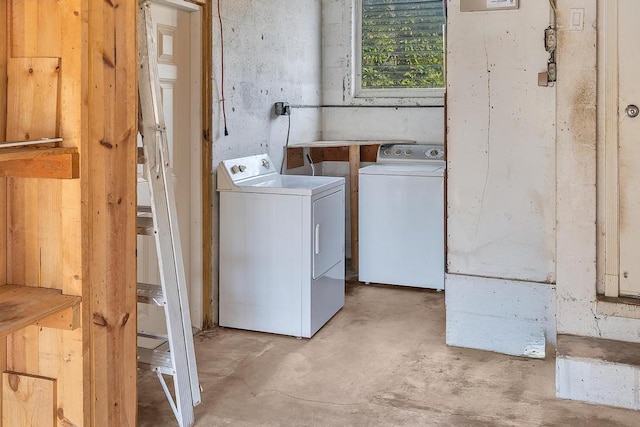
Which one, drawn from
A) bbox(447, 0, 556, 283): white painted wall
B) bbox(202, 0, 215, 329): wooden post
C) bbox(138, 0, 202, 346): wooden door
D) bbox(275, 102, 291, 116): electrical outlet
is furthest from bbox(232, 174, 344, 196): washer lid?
bbox(447, 0, 556, 283): white painted wall

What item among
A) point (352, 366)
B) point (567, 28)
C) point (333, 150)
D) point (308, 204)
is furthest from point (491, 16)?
point (333, 150)

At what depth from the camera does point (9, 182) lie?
6.57ft

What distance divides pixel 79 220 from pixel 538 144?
2.25 m

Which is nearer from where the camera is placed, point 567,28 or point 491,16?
point 567,28

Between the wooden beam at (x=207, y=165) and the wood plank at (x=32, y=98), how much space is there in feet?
5.20

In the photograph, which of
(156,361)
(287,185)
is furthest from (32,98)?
(287,185)

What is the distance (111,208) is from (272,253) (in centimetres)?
158

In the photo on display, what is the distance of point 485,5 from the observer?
3.22 metres

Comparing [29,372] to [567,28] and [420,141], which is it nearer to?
[567,28]

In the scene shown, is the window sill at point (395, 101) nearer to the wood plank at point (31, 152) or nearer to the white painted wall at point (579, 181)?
the white painted wall at point (579, 181)

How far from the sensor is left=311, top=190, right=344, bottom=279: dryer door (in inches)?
141

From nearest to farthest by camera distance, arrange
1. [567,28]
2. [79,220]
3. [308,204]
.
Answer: [79,220] → [567,28] → [308,204]

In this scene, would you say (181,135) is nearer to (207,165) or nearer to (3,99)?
(207,165)

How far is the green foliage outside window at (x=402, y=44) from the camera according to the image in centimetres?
512
